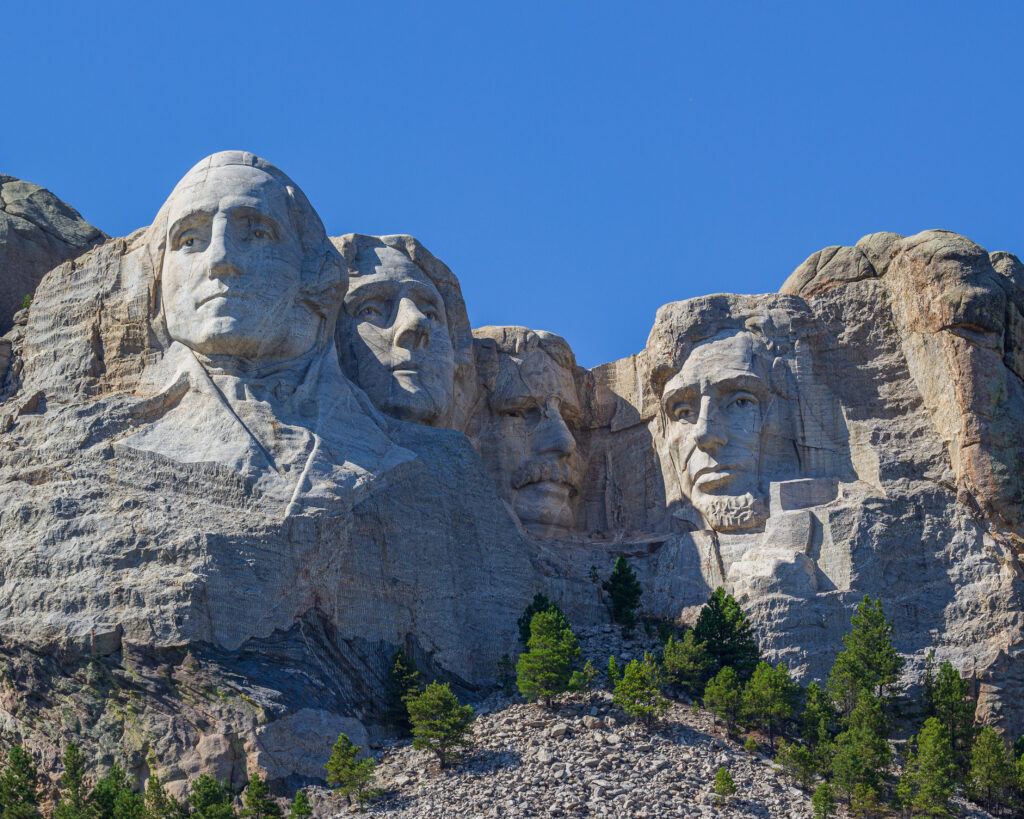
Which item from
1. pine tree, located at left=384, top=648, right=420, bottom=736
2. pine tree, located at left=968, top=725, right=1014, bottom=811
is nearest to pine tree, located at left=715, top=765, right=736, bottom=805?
pine tree, located at left=968, top=725, right=1014, bottom=811

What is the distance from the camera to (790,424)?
3525 cm

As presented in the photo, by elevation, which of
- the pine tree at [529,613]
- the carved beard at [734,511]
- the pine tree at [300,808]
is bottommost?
the pine tree at [300,808]

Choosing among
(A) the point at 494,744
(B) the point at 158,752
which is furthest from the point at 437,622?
(B) the point at 158,752

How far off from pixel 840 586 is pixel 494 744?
6354 millimetres

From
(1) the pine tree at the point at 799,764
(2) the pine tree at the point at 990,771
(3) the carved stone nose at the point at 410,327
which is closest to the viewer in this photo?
(1) the pine tree at the point at 799,764

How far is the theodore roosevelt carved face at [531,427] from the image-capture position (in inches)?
1433

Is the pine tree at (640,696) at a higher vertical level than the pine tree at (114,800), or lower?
higher

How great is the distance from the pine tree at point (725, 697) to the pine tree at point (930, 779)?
2.27 metres

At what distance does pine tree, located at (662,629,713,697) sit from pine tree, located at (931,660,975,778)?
3112 mm

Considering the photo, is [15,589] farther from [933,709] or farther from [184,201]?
[933,709]

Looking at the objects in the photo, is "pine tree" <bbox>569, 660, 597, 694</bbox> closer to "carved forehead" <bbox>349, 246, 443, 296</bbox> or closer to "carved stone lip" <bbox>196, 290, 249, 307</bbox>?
"carved stone lip" <bbox>196, 290, 249, 307</bbox>

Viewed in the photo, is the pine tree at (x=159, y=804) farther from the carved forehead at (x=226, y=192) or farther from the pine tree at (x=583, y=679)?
the carved forehead at (x=226, y=192)

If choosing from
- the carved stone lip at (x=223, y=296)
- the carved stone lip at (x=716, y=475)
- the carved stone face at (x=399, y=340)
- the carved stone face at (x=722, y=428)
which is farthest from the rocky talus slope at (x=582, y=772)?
the carved stone lip at (x=223, y=296)

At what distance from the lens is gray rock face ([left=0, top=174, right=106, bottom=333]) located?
3706 cm
